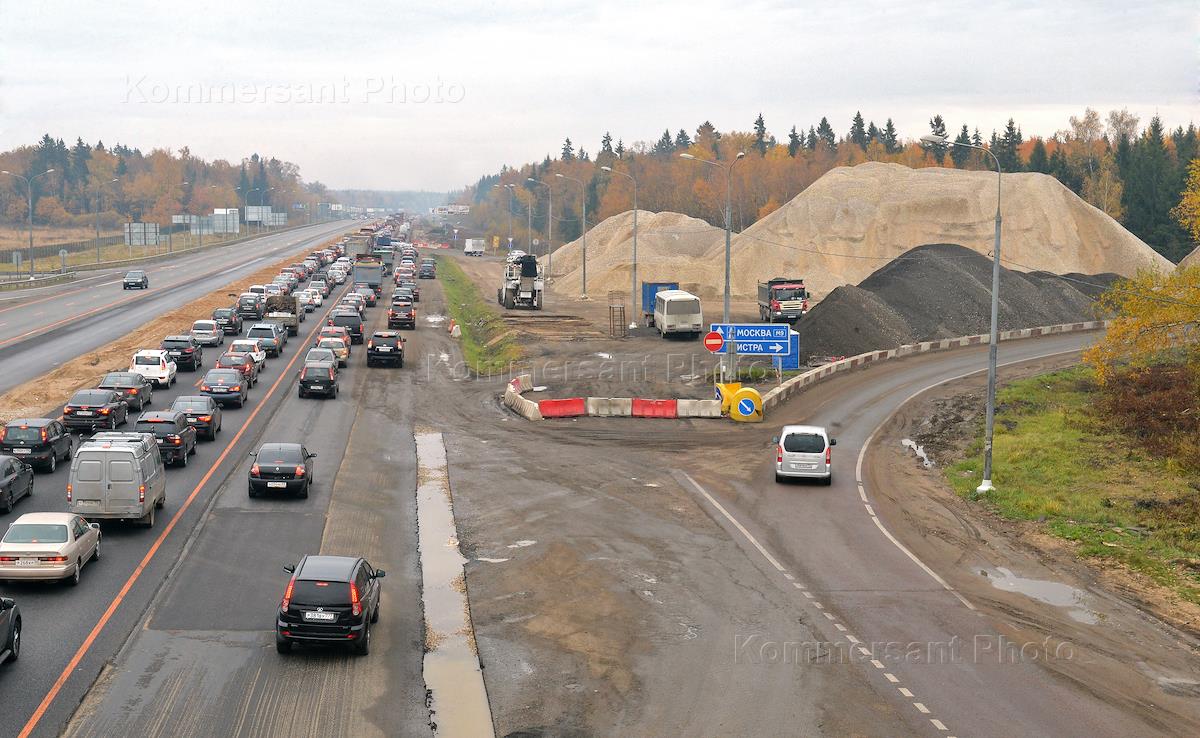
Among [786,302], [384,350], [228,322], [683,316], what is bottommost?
[384,350]

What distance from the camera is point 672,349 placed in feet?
217

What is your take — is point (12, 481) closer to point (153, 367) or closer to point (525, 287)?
point (153, 367)

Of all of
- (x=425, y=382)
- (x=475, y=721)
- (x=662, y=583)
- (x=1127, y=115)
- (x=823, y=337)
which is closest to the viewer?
(x=475, y=721)

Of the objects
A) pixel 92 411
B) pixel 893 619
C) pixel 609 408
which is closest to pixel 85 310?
pixel 92 411

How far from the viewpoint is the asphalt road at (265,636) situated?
55.7ft

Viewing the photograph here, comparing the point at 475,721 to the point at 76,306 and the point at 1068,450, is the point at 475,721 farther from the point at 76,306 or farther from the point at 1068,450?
the point at 76,306

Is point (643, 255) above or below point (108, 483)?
above

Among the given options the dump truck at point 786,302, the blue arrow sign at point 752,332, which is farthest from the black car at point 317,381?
the dump truck at point 786,302

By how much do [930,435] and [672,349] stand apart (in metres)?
23.5

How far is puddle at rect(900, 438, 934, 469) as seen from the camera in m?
39.7

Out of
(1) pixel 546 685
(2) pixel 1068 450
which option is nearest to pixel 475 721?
(1) pixel 546 685

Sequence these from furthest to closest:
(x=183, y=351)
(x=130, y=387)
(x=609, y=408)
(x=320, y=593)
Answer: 1. (x=183, y=351)
2. (x=609, y=408)
3. (x=130, y=387)
4. (x=320, y=593)

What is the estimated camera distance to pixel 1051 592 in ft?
80.7

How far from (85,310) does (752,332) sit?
167 feet
